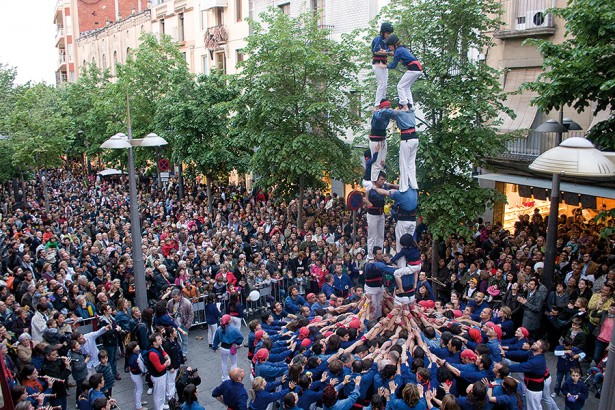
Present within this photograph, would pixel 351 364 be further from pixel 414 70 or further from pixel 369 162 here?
pixel 414 70

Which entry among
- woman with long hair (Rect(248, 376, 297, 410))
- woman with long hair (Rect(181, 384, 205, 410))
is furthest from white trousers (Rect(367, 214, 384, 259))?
woman with long hair (Rect(181, 384, 205, 410))

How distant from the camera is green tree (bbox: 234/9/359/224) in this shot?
18.7 m

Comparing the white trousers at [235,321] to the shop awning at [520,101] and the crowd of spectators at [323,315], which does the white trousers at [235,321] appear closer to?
the crowd of spectators at [323,315]

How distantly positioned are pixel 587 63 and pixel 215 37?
86.0 ft

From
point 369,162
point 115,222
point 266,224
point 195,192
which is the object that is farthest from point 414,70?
point 195,192

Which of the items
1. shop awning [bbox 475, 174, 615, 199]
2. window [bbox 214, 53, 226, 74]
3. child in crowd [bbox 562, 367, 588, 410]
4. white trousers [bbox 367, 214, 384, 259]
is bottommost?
child in crowd [bbox 562, 367, 588, 410]

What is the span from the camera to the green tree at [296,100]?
18688mm

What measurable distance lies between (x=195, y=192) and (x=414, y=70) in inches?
806

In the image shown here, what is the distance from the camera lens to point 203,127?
24234 millimetres

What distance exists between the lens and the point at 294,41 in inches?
739

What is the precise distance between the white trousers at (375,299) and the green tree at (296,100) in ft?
24.7

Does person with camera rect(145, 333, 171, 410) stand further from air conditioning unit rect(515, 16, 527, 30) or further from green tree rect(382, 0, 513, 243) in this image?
air conditioning unit rect(515, 16, 527, 30)

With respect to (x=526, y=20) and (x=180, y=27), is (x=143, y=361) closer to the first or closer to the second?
(x=526, y=20)

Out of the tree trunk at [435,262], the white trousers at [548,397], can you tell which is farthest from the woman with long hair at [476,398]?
the tree trunk at [435,262]
